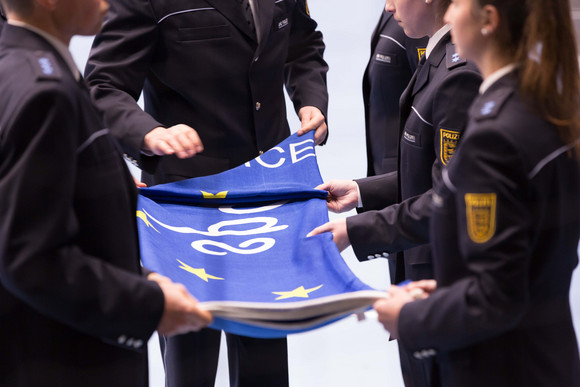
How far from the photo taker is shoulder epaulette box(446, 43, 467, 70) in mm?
2002

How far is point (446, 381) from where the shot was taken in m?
1.53

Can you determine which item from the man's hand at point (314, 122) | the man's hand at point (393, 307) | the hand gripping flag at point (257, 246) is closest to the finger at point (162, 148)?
the hand gripping flag at point (257, 246)

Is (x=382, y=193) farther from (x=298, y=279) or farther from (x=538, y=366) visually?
(x=538, y=366)

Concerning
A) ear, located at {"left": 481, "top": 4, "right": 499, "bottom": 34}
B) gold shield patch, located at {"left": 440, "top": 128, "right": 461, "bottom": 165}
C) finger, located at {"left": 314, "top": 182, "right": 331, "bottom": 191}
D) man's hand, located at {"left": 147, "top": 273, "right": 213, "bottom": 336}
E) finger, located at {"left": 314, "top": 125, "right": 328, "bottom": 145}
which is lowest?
finger, located at {"left": 314, "top": 182, "right": 331, "bottom": 191}

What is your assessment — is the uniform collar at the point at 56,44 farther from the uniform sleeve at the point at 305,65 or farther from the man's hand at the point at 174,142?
the uniform sleeve at the point at 305,65

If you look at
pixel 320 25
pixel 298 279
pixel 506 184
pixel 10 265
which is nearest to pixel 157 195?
pixel 298 279

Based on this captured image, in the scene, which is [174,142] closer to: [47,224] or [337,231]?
[337,231]

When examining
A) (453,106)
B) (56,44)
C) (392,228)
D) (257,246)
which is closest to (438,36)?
(453,106)

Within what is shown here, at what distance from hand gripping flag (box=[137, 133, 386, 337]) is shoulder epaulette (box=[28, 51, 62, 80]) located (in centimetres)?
54

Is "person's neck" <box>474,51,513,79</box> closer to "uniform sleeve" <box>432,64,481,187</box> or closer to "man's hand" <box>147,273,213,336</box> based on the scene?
"uniform sleeve" <box>432,64,481,187</box>

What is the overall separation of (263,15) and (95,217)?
4.53 ft

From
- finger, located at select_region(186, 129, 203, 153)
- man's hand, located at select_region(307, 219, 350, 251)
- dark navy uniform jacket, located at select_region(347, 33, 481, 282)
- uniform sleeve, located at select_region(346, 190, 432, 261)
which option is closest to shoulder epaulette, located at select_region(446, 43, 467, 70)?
dark navy uniform jacket, located at select_region(347, 33, 481, 282)

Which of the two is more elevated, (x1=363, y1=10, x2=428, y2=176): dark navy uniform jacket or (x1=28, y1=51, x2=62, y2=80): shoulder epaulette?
(x1=28, y1=51, x2=62, y2=80): shoulder epaulette

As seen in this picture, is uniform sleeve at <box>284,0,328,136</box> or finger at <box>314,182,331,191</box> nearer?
finger at <box>314,182,331,191</box>
